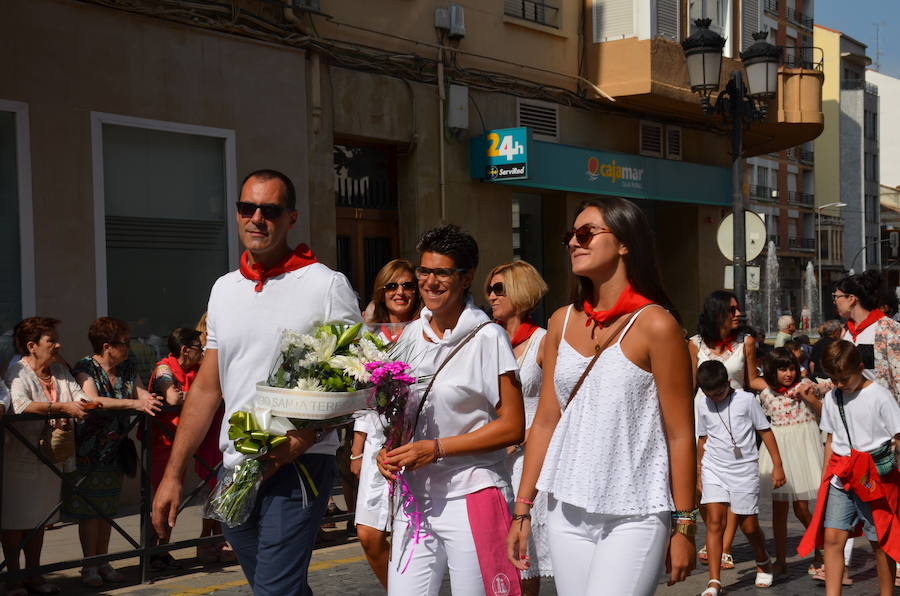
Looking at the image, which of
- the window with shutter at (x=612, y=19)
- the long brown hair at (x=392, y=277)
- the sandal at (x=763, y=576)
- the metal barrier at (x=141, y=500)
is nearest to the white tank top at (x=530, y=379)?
the long brown hair at (x=392, y=277)

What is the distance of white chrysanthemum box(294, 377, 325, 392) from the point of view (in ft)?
12.5

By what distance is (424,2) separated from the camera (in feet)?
49.9

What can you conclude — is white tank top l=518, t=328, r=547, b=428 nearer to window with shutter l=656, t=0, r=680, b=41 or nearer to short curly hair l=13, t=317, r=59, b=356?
short curly hair l=13, t=317, r=59, b=356

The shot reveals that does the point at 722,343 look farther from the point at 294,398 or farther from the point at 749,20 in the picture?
the point at 749,20

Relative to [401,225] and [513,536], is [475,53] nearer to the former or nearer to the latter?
[401,225]

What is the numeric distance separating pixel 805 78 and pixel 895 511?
52.8 ft

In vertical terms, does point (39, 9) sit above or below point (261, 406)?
above

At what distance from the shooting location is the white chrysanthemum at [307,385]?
382cm

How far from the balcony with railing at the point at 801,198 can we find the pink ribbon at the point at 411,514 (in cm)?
6667

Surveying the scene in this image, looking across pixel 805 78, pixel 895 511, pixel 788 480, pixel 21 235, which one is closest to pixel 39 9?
pixel 21 235

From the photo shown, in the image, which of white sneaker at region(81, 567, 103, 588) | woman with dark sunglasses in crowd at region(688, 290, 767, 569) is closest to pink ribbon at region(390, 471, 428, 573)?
white sneaker at region(81, 567, 103, 588)

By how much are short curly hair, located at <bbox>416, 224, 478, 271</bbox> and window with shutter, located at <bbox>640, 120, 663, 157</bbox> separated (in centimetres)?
1516

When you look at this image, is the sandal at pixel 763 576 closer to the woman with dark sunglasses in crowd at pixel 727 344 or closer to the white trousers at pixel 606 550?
the woman with dark sunglasses in crowd at pixel 727 344

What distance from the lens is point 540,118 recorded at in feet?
56.2
